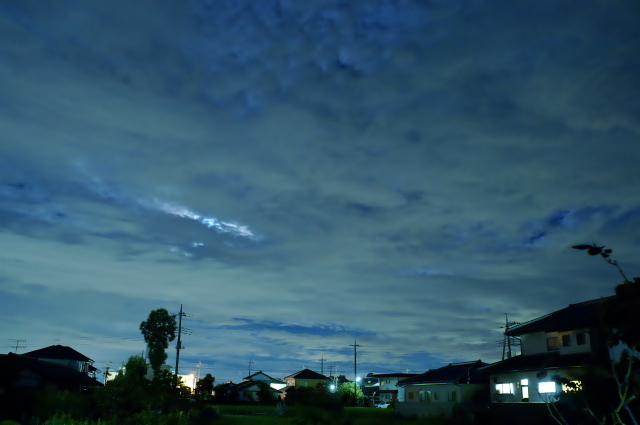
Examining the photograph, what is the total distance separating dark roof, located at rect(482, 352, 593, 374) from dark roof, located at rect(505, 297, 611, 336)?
1739 mm

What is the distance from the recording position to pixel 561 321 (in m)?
34.7

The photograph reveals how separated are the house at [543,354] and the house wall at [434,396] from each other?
3791 mm

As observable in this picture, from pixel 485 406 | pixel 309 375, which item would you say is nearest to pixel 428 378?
pixel 485 406

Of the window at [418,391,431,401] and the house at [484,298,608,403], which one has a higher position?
the house at [484,298,608,403]

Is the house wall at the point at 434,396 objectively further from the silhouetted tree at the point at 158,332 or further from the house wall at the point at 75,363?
the house wall at the point at 75,363

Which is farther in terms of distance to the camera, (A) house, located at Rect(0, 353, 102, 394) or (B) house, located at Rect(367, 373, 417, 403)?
(B) house, located at Rect(367, 373, 417, 403)

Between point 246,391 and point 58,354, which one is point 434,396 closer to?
point 246,391

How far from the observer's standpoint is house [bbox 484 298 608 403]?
104 feet

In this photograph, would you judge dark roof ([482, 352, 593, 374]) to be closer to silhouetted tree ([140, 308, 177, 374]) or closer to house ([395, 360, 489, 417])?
house ([395, 360, 489, 417])

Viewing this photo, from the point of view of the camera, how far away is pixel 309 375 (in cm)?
10738

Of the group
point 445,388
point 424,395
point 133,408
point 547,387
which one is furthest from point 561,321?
point 133,408

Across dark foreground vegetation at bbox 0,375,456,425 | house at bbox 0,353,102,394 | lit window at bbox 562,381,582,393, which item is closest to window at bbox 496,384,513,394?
dark foreground vegetation at bbox 0,375,456,425

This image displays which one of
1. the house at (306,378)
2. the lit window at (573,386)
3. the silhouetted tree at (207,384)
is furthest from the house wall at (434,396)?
the house at (306,378)

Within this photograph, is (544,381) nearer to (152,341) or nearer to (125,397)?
(125,397)
